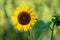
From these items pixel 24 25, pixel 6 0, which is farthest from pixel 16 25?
pixel 6 0

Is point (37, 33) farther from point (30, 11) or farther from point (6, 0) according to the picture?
point (6, 0)

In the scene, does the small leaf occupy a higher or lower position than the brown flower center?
lower

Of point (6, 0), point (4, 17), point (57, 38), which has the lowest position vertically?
point (57, 38)

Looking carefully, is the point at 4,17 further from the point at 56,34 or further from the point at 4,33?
the point at 56,34

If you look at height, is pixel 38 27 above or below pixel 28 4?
below

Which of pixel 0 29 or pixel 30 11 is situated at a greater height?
pixel 30 11
